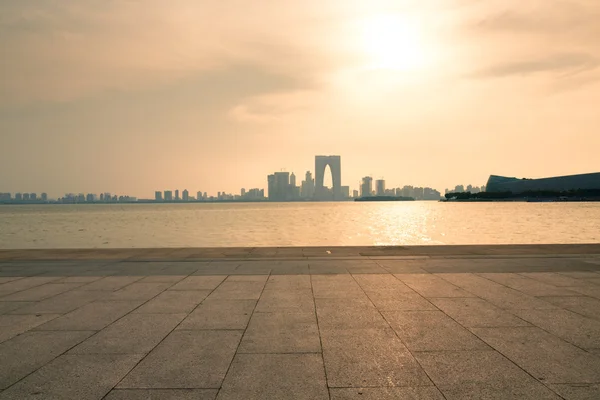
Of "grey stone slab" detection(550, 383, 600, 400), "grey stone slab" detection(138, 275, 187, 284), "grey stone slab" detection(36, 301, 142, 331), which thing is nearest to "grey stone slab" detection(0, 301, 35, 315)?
"grey stone slab" detection(36, 301, 142, 331)

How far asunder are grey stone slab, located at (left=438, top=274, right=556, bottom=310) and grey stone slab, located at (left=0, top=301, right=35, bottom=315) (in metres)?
11.0

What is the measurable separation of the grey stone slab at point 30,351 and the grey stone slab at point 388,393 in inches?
173

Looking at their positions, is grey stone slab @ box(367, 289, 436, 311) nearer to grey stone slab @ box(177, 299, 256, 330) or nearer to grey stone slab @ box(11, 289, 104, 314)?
grey stone slab @ box(177, 299, 256, 330)

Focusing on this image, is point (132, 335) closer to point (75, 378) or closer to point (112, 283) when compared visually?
point (75, 378)

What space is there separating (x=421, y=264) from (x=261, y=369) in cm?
1109

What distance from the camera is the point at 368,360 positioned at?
6.23 m

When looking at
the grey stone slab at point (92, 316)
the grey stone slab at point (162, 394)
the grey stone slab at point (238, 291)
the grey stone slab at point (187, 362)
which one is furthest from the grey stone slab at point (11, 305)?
the grey stone slab at point (162, 394)

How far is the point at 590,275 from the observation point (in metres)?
13.1

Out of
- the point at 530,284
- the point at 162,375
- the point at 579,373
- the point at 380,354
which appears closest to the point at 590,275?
the point at 530,284

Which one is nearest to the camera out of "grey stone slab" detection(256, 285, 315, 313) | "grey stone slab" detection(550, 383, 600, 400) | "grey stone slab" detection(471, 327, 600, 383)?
"grey stone slab" detection(550, 383, 600, 400)

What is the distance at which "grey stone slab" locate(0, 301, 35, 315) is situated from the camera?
948 centimetres

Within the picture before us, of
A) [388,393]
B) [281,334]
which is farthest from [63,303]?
[388,393]

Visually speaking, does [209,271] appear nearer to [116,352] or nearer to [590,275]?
[116,352]

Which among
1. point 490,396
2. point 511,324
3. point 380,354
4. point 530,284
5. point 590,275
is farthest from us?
point 590,275
